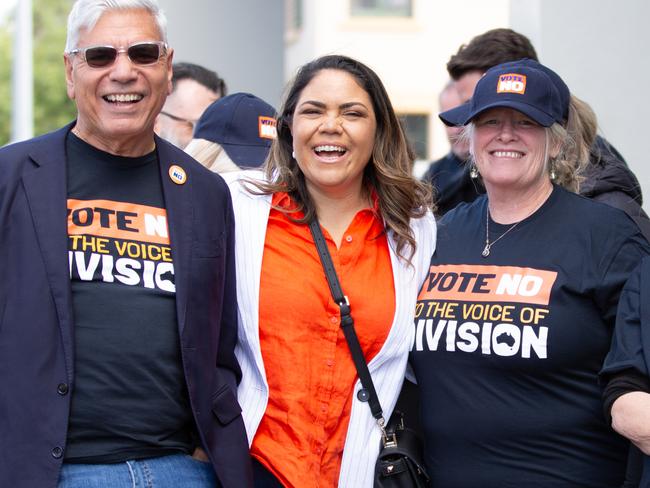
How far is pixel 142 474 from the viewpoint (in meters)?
2.96

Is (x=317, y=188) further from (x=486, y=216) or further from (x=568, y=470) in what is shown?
(x=568, y=470)

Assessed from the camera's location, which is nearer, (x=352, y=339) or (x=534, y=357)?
(x=534, y=357)

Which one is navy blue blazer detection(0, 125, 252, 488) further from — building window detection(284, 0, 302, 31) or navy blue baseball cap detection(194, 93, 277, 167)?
building window detection(284, 0, 302, 31)

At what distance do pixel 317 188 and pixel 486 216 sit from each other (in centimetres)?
66

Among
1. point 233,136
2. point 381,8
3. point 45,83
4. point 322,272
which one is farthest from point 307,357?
point 45,83

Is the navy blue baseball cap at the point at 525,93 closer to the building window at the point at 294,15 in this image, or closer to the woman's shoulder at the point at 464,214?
the woman's shoulder at the point at 464,214

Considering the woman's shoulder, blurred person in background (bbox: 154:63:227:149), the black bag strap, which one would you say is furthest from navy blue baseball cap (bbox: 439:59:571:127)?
blurred person in background (bbox: 154:63:227:149)

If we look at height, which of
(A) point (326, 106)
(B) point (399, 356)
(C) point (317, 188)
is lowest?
(B) point (399, 356)

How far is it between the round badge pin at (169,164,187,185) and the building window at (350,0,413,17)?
64.2 ft

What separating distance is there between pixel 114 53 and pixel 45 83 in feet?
126

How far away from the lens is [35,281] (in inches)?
112

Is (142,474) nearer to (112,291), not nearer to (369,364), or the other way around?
(112,291)

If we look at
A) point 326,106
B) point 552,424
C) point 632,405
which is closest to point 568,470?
point 552,424

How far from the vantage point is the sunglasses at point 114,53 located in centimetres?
307
